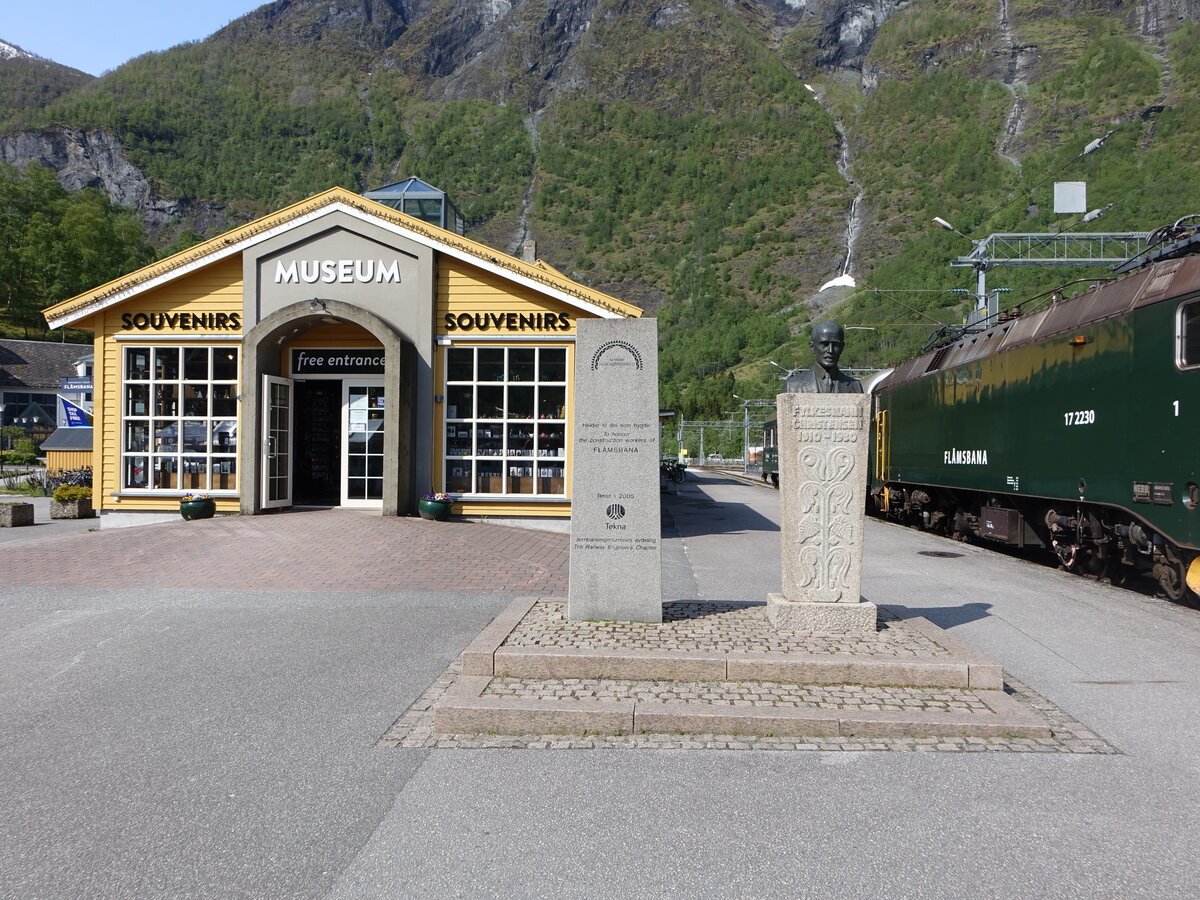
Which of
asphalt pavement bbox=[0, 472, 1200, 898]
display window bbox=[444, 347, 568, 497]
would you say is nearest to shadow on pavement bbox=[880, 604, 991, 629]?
asphalt pavement bbox=[0, 472, 1200, 898]

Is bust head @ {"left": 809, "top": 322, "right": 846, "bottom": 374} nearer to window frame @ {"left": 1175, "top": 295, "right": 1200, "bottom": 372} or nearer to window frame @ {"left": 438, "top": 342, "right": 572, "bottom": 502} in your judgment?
window frame @ {"left": 1175, "top": 295, "right": 1200, "bottom": 372}

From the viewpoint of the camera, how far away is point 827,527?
7309 millimetres

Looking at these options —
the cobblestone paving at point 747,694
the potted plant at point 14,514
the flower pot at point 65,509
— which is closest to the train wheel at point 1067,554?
the cobblestone paving at point 747,694

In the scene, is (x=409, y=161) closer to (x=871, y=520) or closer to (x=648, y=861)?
(x=871, y=520)

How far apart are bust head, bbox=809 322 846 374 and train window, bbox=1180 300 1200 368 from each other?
3691 millimetres

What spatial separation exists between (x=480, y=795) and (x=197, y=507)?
12.5 m

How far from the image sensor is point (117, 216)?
80.7 m

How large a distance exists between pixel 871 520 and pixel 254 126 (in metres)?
157

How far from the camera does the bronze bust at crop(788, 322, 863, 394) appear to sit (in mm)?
7484

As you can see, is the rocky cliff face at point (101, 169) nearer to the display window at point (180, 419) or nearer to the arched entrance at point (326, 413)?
the display window at point (180, 419)

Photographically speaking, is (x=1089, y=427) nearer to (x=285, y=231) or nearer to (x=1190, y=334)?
(x=1190, y=334)

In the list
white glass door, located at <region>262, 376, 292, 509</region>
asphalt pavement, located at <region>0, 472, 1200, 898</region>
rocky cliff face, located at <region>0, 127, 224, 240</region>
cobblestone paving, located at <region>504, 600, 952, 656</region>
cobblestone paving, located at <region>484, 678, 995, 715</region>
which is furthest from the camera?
rocky cliff face, located at <region>0, 127, 224, 240</region>

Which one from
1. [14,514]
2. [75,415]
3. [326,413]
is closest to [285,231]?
[326,413]

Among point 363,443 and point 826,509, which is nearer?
point 826,509
